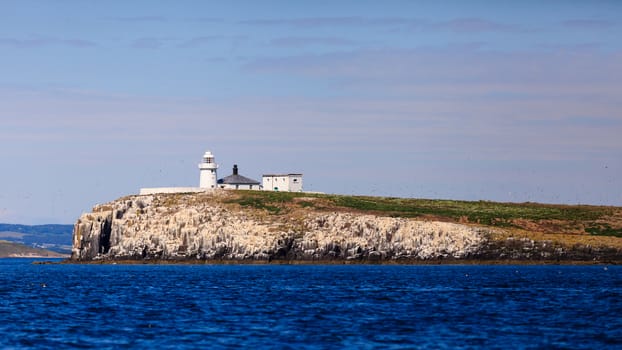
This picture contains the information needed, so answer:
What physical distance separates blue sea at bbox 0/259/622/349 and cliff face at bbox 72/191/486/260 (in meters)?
58.9

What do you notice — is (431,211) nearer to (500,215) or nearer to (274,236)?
(500,215)

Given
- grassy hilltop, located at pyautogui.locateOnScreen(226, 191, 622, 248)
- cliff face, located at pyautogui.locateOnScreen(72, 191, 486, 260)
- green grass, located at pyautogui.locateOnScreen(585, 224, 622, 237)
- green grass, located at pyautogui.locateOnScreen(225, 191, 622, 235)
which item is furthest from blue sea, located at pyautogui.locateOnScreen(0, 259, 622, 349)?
green grass, located at pyautogui.locateOnScreen(225, 191, 622, 235)

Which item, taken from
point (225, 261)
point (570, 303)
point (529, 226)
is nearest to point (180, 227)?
point (225, 261)

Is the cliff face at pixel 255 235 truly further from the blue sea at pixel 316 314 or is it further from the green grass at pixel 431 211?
the blue sea at pixel 316 314

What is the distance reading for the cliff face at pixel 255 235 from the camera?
6580 inches

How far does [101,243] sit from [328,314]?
123 meters

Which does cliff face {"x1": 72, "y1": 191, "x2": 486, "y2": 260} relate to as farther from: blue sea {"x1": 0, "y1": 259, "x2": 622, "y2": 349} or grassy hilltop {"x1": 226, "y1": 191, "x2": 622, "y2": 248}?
blue sea {"x1": 0, "y1": 259, "x2": 622, "y2": 349}

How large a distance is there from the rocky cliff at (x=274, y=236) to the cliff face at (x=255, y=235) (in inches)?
6.7

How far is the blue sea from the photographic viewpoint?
169ft

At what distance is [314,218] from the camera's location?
17725 centimetres

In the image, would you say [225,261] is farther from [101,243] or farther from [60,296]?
[60,296]

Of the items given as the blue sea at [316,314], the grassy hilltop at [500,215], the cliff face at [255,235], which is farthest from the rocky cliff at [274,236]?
the blue sea at [316,314]

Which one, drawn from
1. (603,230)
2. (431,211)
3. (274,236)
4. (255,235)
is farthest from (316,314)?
(431,211)

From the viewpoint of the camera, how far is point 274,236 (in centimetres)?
16862
